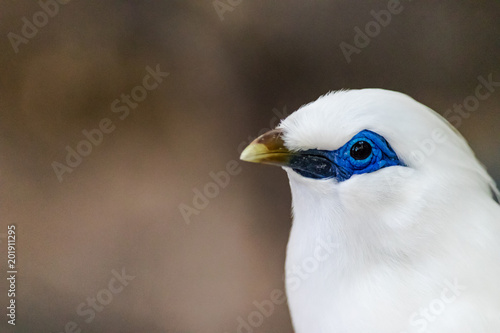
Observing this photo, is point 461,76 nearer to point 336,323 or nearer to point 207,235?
point 207,235

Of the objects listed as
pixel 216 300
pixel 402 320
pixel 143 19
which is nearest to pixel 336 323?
pixel 402 320

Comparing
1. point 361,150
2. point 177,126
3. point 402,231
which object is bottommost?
point 402,231

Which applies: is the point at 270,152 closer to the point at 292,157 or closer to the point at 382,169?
the point at 292,157

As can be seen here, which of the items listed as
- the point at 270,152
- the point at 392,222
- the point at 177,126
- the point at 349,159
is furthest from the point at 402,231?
the point at 177,126

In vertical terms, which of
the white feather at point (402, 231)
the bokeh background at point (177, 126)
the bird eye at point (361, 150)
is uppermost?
the bokeh background at point (177, 126)

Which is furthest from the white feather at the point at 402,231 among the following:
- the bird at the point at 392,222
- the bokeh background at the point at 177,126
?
the bokeh background at the point at 177,126

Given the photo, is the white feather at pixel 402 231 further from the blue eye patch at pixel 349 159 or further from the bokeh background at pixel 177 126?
the bokeh background at pixel 177 126
